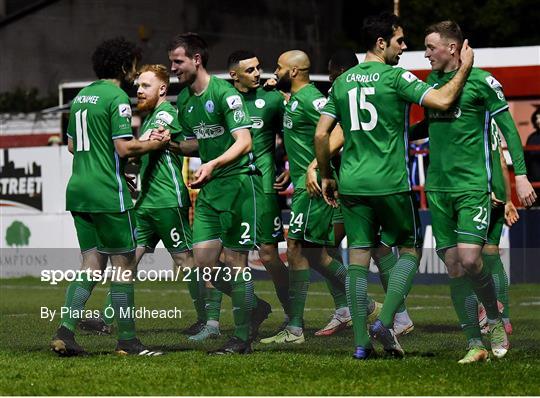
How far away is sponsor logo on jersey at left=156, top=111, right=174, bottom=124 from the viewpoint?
11.5m

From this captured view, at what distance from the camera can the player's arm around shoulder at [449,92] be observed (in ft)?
29.7

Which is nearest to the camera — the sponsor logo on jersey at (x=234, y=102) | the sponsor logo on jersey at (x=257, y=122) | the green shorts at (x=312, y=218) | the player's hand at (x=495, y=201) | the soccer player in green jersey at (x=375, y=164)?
the soccer player in green jersey at (x=375, y=164)

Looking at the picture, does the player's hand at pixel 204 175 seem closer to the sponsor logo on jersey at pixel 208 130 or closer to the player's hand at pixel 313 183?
the sponsor logo on jersey at pixel 208 130

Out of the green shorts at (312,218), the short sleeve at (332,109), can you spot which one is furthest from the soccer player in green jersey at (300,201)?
the short sleeve at (332,109)

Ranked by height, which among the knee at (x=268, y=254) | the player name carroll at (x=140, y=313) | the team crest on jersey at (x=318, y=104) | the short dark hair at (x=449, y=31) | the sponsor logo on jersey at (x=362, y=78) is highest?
the short dark hair at (x=449, y=31)

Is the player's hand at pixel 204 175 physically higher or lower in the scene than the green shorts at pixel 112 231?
higher

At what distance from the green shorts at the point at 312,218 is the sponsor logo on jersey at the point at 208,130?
4.33 ft

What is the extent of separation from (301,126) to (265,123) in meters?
0.35

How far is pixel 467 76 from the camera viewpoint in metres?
9.11

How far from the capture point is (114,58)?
32.0 ft

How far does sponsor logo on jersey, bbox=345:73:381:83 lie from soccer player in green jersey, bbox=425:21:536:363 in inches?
18.7

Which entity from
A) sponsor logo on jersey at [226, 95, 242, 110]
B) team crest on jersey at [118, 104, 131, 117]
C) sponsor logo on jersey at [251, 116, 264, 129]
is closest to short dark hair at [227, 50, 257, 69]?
sponsor logo on jersey at [251, 116, 264, 129]

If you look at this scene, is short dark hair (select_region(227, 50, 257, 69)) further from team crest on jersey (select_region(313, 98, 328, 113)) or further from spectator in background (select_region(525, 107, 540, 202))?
spectator in background (select_region(525, 107, 540, 202))

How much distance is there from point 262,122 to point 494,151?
2.23m
